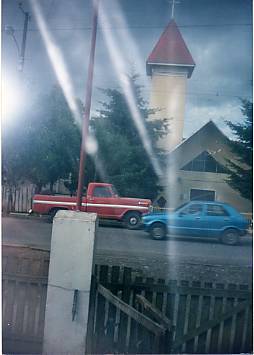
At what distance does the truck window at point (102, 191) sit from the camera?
1668 mm

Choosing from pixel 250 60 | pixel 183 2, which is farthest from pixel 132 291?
pixel 183 2

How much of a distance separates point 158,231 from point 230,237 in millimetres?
409

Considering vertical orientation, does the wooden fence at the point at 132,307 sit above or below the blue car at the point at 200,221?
below

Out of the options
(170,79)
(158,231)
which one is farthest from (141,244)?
(170,79)

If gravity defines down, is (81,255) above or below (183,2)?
below

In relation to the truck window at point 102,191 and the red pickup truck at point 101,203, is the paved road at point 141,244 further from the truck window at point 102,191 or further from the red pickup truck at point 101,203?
the truck window at point 102,191

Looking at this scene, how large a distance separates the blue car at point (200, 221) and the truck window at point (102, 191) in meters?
0.24

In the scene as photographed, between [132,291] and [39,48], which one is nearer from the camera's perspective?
[39,48]

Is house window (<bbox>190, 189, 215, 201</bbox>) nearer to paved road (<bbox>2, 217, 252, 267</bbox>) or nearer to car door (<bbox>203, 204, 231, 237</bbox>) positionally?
car door (<bbox>203, 204, 231, 237</bbox>)

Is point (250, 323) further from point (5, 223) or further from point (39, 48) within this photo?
point (39, 48)

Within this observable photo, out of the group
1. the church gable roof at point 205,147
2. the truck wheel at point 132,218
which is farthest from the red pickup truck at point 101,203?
the church gable roof at point 205,147

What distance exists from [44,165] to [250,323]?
4.97 ft

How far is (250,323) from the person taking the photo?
178 cm

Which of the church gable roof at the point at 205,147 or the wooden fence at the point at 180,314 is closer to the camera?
the church gable roof at the point at 205,147
